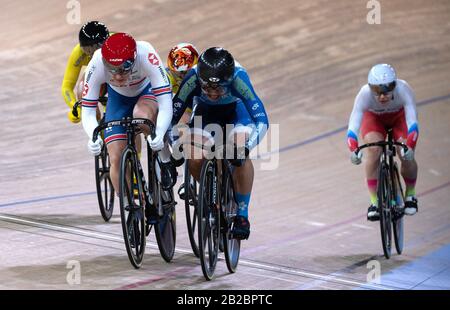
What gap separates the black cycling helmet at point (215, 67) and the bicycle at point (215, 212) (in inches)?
11.9

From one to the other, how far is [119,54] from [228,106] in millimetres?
629

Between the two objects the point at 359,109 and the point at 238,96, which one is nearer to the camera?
the point at 238,96

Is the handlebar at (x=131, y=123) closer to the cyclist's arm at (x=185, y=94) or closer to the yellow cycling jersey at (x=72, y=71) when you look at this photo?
the cyclist's arm at (x=185, y=94)

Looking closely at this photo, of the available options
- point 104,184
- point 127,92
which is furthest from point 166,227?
point 104,184

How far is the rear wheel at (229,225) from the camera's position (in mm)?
4109

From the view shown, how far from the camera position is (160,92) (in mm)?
4191

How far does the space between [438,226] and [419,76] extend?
3.57 metres

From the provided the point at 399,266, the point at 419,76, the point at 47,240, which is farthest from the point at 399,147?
the point at 419,76

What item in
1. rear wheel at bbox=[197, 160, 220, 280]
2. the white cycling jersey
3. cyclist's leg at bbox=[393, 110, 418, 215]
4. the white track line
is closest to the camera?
rear wheel at bbox=[197, 160, 220, 280]

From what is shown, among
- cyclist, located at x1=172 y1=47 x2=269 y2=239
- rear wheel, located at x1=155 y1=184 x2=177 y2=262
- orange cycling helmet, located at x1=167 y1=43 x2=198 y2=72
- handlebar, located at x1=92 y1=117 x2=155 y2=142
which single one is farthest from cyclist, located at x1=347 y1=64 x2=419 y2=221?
handlebar, located at x1=92 y1=117 x2=155 y2=142

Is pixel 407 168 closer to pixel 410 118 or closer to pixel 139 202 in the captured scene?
pixel 410 118

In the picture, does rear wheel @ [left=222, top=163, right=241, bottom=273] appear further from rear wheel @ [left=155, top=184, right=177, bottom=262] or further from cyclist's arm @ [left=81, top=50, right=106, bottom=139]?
cyclist's arm @ [left=81, top=50, right=106, bottom=139]

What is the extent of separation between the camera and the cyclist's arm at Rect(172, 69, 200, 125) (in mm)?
4168
